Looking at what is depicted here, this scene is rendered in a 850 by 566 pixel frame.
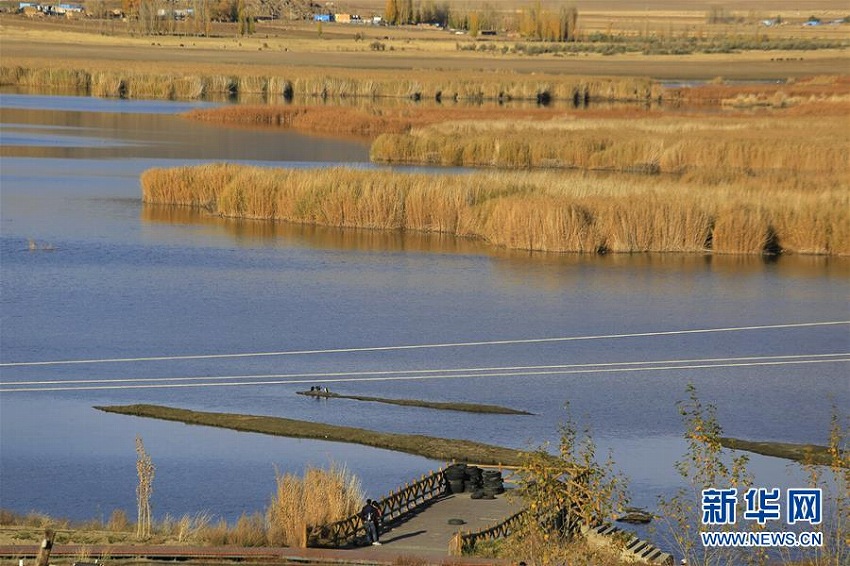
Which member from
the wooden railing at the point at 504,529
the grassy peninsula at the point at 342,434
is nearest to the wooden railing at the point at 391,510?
the wooden railing at the point at 504,529

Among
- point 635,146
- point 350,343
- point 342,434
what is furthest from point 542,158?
point 342,434

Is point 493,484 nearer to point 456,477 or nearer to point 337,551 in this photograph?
point 456,477

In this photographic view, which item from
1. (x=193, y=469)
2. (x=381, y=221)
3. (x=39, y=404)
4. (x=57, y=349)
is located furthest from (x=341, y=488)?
(x=381, y=221)

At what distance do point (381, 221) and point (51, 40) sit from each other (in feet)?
349

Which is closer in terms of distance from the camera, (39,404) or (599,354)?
(39,404)

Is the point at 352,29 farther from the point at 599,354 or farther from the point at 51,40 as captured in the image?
the point at 599,354

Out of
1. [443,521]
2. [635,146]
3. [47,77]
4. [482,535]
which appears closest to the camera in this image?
[482,535]

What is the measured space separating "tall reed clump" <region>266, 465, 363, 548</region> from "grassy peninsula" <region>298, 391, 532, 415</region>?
6143mm

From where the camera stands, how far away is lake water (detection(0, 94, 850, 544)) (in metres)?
20.4

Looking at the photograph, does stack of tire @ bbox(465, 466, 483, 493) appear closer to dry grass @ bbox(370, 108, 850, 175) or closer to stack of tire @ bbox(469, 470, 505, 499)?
stack of tire @ bbox(469, 470, 505, 499)

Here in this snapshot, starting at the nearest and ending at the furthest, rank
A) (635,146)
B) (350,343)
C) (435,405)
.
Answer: (435,405), (350,343), (635,146)

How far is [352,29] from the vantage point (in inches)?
7830

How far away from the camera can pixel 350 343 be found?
27.9 m

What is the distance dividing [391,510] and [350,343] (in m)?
10.8
